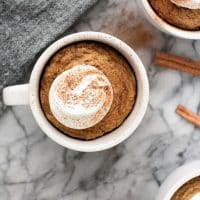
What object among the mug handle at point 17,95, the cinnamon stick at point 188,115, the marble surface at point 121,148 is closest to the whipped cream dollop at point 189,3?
the marble surface at point 121,148

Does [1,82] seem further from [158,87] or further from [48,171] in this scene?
[158,87]

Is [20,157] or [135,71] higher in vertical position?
[135,71]

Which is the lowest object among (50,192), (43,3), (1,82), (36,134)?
(50,192)

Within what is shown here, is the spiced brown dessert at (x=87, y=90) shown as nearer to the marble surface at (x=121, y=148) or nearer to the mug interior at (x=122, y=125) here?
the mug interior at (x=122, y=125)

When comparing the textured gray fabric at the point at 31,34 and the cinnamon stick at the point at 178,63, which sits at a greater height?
the textured gray fabric at the point at 31,34

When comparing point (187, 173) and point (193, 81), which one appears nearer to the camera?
point (187, 173)

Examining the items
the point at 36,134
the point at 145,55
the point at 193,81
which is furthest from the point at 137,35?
the point at 36,134
